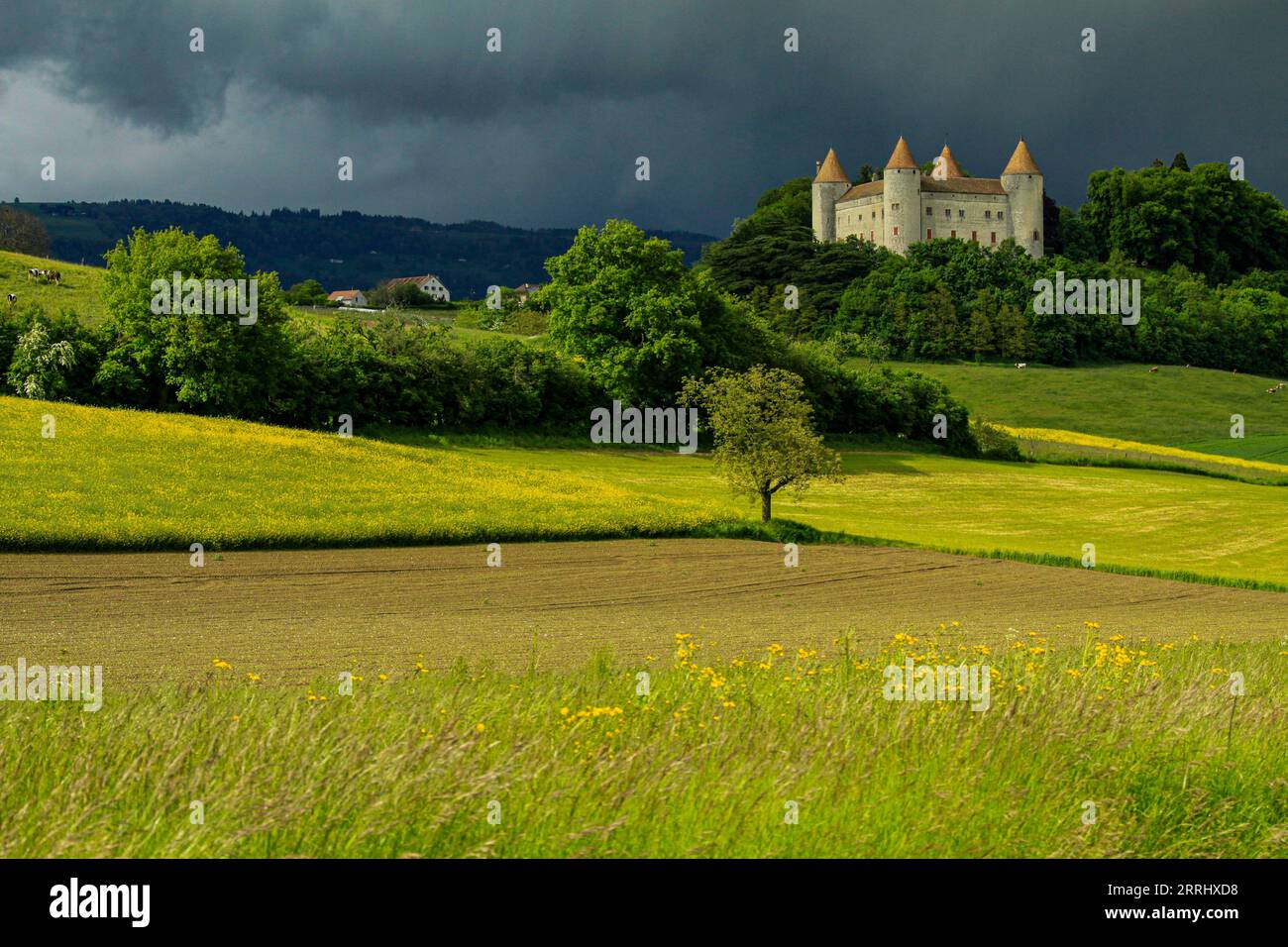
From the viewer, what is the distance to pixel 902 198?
567 ft

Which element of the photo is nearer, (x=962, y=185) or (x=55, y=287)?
(x=55, y=287)

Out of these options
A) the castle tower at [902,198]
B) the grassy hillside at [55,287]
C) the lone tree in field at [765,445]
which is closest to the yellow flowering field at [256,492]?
the lone tree in field at [765,445]

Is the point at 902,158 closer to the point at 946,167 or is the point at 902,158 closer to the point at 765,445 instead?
the point at 946,167

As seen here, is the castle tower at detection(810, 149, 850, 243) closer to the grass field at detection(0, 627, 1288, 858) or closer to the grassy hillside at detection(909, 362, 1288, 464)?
the grassy hillside at detection(909, 362, 1288, 464)

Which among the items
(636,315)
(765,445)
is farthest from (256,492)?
(636,315)

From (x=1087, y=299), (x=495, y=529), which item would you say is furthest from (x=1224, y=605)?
(x=1087, y=299)

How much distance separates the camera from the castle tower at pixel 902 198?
172125 millimetres

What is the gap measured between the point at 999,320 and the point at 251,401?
300 ft

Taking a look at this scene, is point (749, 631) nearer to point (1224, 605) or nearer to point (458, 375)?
point (1224, 605)

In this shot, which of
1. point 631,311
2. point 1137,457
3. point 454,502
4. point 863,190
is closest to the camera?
point 454,502

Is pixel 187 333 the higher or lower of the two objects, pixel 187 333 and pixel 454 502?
the higher

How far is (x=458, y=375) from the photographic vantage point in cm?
6675

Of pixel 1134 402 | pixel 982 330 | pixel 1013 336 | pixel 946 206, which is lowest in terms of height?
pixel 1134 402

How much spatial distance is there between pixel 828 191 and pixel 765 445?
5879 inches
